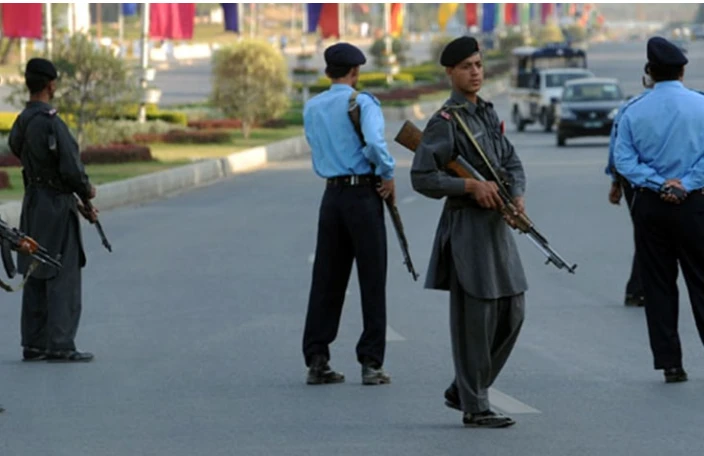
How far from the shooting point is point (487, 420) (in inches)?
355

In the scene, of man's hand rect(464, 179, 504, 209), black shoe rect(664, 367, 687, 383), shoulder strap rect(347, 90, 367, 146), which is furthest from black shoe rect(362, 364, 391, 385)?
man's hand rect(464, 179, 504, 209)

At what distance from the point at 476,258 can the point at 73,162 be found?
3680 mm

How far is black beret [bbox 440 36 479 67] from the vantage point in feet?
29.3

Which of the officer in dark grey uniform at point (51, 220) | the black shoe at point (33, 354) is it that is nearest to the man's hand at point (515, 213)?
the officer in dark grey uniform at point (51, 220)

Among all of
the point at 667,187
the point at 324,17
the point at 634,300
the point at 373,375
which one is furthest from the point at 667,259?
the point at 324,17

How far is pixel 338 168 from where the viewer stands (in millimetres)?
10562

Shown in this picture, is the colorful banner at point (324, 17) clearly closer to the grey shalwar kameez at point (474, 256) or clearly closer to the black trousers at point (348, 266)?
the black trousers at point (348, 266)

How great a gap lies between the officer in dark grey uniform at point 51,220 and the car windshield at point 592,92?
104ft

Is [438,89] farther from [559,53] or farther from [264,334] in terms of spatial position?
[264,334]

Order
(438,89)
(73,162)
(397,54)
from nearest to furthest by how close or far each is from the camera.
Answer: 1. (73,162)
2. (438,89)
3. (397,54)

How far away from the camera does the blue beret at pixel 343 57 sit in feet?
34.9

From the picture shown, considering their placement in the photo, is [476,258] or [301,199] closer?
[476,258]

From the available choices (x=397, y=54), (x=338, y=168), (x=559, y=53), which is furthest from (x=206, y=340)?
(x=397, y=54)

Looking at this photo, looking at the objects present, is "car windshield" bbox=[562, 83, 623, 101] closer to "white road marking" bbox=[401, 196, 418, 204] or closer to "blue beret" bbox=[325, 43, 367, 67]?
"white road marking" bbox=[401, 196, 418, 204]
